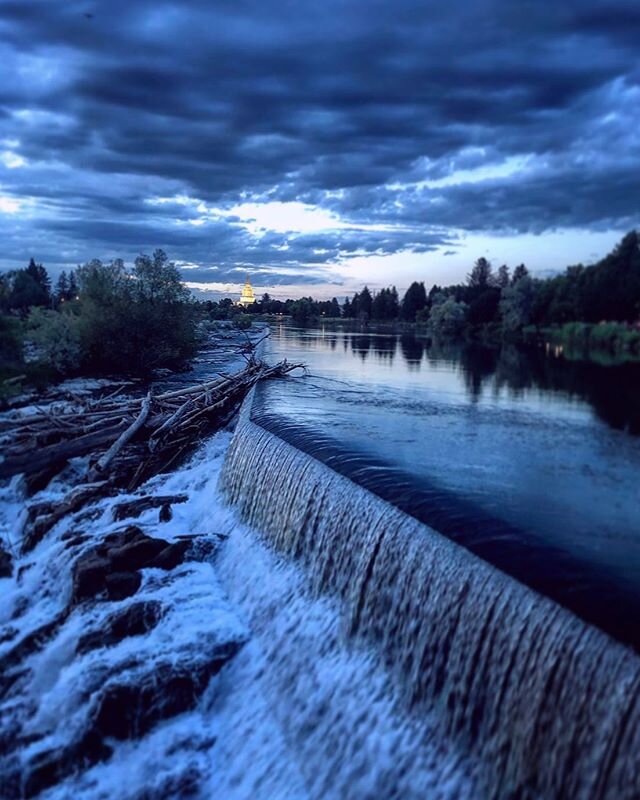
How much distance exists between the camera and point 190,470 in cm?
1383

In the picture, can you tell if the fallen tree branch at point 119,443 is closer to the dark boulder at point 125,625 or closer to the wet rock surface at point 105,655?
the wet rock surface at point 105,655

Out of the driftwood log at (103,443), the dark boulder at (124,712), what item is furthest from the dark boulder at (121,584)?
the driftwood log at (103,443)

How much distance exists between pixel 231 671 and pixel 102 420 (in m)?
9.16

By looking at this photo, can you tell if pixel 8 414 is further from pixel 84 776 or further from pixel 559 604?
pixel 559 604

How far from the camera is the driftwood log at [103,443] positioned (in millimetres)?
12445

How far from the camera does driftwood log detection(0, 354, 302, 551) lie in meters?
12.4

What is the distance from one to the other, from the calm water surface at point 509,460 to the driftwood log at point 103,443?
2005 mm

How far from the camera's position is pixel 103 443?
15078mm

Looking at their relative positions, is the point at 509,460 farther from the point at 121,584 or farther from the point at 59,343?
the point at 59,343

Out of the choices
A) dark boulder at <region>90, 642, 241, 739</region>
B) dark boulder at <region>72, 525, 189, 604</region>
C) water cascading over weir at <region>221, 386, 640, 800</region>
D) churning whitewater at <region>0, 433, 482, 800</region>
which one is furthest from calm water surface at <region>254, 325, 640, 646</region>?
dark boulder at <region>90, 642, 241, 739</region>

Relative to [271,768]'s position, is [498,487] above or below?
above

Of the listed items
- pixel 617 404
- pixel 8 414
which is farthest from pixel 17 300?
pixel 617 404

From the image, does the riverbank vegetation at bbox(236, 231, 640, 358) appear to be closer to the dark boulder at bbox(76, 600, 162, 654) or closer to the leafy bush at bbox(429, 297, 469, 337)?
the leafy bush at bbox(429, 297, 469, 337)

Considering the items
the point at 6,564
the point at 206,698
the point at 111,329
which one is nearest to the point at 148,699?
the point at 206,698
